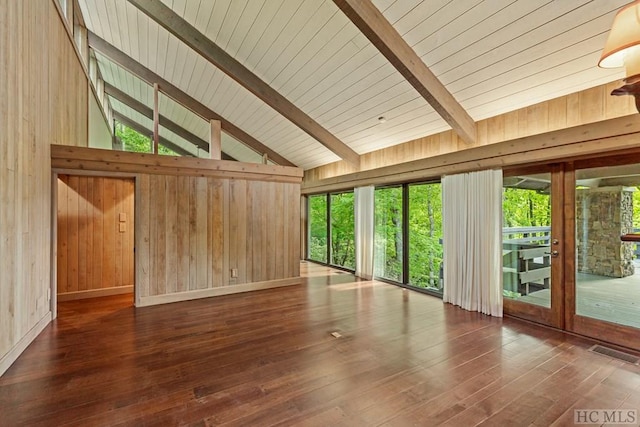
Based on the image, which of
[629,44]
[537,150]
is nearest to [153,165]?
[629,44]

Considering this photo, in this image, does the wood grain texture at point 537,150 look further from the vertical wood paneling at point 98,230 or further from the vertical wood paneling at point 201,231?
the vertical wood paneling at point 98,230

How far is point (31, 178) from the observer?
3229 mm

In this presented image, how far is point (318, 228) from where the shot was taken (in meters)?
9.09

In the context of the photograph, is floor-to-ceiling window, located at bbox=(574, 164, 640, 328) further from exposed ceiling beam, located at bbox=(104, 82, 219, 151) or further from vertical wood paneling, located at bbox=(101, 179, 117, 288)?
exposed ceiling beam, located at bbox=(104, 82, 219, 151)

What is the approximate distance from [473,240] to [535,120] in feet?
5.73

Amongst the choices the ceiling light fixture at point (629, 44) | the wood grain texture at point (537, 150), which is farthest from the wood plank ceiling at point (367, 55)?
the ceiling light fixture at point (629, 44)

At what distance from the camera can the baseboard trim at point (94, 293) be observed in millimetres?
4835

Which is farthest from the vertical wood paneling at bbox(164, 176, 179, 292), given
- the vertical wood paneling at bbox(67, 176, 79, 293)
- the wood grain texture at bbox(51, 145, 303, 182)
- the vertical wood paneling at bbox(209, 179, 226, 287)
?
the vertical wood paneling at bbox(67, 176, 79, 293)

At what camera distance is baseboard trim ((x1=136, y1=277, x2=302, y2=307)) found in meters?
4.62

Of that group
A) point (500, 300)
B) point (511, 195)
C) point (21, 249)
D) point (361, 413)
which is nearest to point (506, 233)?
point (511, 195)

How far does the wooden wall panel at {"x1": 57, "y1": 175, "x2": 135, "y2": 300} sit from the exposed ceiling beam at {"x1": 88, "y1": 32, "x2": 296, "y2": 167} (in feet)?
6.82

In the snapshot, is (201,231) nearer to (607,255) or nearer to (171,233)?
(171,233)

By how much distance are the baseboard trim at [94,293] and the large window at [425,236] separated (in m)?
5.30

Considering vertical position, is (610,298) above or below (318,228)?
below
